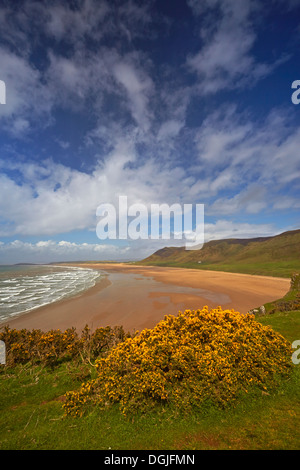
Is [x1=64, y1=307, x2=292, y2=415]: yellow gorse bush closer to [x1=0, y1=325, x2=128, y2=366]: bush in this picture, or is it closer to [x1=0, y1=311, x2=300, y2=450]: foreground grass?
[x1=0, y1=311, x2=300, y2=450]: foreground grass

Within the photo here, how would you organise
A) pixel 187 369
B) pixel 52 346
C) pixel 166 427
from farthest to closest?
1. pixel 52 346
2. pixel 187 369
3. pixel 166 427

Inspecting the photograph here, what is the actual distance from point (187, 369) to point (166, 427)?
1441 mm

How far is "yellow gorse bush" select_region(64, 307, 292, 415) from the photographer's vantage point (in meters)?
5.51

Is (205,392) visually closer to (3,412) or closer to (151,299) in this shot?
(3,412)

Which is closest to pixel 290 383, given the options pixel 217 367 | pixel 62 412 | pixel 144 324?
pixel 217 367

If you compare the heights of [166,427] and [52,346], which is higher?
[166,427]

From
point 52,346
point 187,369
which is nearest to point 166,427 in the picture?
point 187,369

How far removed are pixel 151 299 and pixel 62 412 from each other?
2642 cm

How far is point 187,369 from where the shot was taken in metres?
5.90

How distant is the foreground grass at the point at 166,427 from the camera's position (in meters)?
4.41

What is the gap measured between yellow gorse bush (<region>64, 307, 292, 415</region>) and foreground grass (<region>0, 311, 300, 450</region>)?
0.28 m

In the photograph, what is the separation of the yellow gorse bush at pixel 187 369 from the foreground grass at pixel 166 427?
0.92 ft

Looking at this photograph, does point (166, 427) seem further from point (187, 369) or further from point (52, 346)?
point (52, 346)

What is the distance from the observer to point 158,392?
548 centimetres
